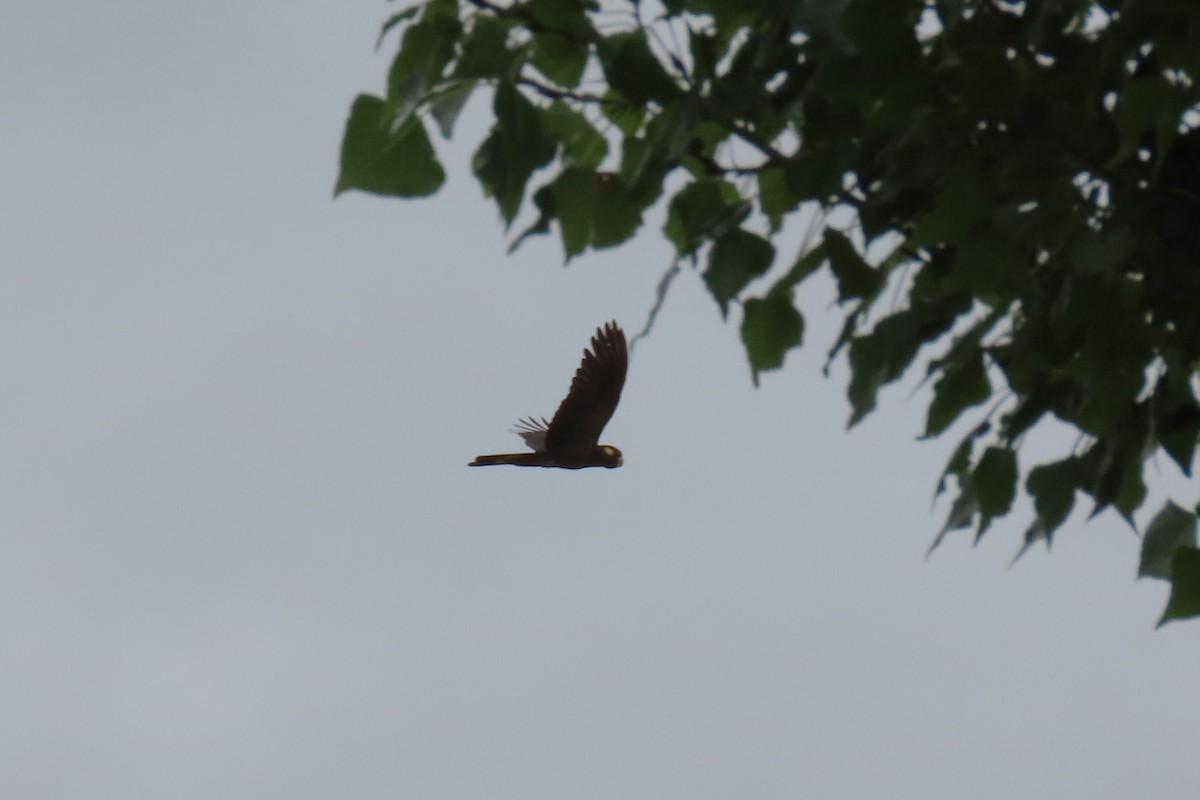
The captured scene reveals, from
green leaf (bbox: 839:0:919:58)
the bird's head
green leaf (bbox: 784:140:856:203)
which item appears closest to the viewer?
green leaf (bbox: 839:0:919:58)

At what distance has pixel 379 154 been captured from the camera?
8.96 ft

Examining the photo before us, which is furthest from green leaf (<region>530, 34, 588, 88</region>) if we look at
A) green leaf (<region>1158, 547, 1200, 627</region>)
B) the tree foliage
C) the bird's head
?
the bird's head

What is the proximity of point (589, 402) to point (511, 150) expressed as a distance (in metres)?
4.17

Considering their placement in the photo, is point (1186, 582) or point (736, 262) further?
point (736, 262)

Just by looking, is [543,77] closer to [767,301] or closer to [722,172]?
[722,172]

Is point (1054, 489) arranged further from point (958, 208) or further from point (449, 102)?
point (449, 102)

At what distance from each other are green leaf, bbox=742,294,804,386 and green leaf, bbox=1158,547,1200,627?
0.85 meters

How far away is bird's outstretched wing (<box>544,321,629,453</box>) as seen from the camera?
6801 mm

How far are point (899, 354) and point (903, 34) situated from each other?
2.02ft

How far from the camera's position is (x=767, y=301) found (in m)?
3.15

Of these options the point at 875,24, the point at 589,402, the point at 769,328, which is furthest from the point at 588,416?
the point at 875,24

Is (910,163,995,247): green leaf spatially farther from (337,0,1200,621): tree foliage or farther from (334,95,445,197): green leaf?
(334,95,445,197): green leaf

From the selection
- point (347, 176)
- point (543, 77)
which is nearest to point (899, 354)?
point (543, 77)

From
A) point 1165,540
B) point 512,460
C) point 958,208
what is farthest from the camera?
point 512,460
